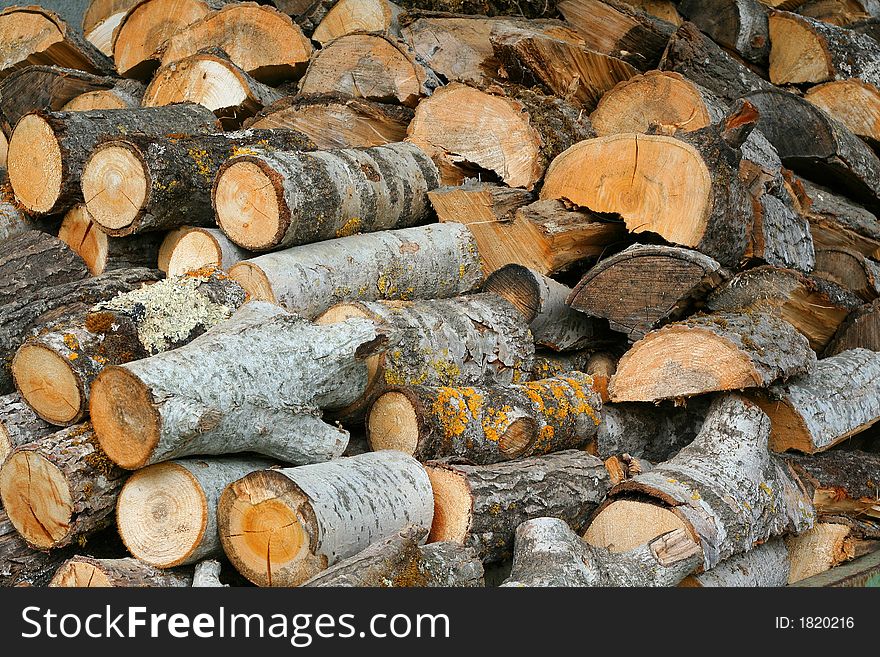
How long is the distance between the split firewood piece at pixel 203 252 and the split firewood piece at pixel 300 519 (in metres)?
1.33

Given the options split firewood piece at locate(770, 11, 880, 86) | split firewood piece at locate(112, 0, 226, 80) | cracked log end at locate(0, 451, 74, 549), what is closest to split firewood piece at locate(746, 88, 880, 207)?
split firewood piece at locate(770, 11, 880, 86)

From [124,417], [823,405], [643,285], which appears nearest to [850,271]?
[823,405]

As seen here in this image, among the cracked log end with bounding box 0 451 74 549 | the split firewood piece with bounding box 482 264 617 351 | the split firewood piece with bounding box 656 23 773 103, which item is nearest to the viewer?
the cracked log end with bounding box 0 451 74 549

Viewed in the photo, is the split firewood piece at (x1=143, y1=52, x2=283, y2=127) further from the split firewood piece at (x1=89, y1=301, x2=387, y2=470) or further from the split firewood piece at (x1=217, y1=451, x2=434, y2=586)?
the split firewood piece at (x1=217, y1=451, x2=434, y2=586)

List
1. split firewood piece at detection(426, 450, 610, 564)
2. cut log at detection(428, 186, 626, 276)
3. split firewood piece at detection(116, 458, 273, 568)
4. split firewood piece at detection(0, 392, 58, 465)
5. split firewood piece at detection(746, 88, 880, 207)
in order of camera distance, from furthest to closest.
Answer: split firewood piece at detection(746, 88, 880, 207)
cut log at detection(428, 186, 626, 276)
split firewood piece at detection(0, 392, 58, 465)
split firewood piece at detection(426, 450, 610, 564)
split firewood piece at detection(116, 458, 273, 568)

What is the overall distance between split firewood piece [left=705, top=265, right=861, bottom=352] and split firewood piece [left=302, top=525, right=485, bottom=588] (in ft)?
6.44

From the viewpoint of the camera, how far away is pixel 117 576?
114 inches

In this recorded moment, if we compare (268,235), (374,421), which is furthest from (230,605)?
(268,235)

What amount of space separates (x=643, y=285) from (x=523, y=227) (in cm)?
69

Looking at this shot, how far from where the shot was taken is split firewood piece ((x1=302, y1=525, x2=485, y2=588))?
2658 mm

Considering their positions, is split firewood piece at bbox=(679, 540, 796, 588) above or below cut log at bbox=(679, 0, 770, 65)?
below

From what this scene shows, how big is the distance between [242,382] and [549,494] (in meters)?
1.13

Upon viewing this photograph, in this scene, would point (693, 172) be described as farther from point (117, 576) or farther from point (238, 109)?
point (117, 576)

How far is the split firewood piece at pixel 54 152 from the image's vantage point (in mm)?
4410
